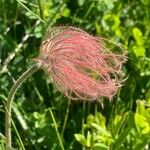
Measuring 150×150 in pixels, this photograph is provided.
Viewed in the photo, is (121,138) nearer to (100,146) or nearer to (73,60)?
(100,146)

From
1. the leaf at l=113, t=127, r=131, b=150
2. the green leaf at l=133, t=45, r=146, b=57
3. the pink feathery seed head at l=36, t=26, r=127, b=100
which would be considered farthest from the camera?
the green leaf at l=133, t=45, r=146, b=57

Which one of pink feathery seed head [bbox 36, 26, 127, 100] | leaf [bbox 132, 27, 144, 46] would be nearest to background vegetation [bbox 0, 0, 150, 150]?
leaf [bbox 132, 27, 144, 46]

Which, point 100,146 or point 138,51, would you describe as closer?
point 100,146

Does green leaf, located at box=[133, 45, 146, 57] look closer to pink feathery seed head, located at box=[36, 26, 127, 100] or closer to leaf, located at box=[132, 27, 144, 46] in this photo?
leaf, located at box=[132, 27, 144, 46]

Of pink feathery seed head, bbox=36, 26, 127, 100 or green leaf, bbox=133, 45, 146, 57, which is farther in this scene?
green leaf, bbox=133, 45, 146, 57

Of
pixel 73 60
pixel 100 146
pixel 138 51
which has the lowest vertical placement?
pixel 100 146

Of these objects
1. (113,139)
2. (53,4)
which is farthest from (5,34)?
(113,139)

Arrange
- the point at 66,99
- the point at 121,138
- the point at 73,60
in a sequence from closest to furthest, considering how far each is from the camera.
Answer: the point at 73,60 < the point at 121,138 < the point at 66,99

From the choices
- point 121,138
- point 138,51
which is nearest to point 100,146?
point 121,138

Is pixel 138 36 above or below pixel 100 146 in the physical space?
above
